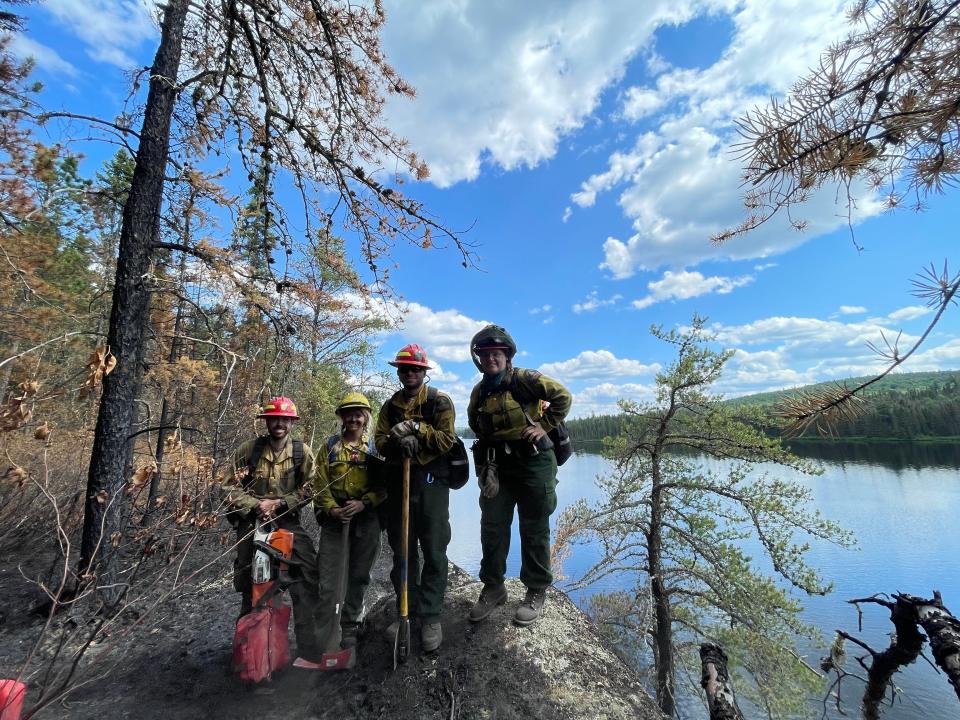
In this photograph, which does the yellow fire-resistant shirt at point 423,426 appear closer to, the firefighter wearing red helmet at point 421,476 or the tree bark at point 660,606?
the firefighter wearing red helmet at point 421,476

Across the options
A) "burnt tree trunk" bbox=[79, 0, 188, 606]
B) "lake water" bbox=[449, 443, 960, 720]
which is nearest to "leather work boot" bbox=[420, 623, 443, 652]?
"burnt tree trunk" bbox=[79, 0, 188, 606]

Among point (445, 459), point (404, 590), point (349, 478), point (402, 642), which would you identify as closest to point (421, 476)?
point (445, 459)

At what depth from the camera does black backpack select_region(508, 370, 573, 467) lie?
3818mm

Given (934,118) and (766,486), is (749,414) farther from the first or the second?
(934,118)

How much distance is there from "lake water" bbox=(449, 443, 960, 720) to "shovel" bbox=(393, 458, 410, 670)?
4.62m

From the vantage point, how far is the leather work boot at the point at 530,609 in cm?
376

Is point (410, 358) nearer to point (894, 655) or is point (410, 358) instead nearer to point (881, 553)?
point (894, 655)

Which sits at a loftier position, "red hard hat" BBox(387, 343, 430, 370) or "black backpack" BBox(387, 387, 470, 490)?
"red hard hat" BBox(387, 343, 430, 370)

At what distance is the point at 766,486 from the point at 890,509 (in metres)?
31.0

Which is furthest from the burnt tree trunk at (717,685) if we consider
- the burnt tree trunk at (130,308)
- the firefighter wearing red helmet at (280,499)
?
the burnt tree trunk at (130,308)

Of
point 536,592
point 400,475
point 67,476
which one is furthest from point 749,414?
point 67,476

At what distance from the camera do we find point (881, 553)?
902 inches

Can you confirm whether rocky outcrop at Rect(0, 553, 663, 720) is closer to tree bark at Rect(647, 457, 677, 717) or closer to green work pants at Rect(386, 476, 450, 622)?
green work pants at Rect(386, 476, 450, 622)

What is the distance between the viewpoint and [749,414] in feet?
33.9
